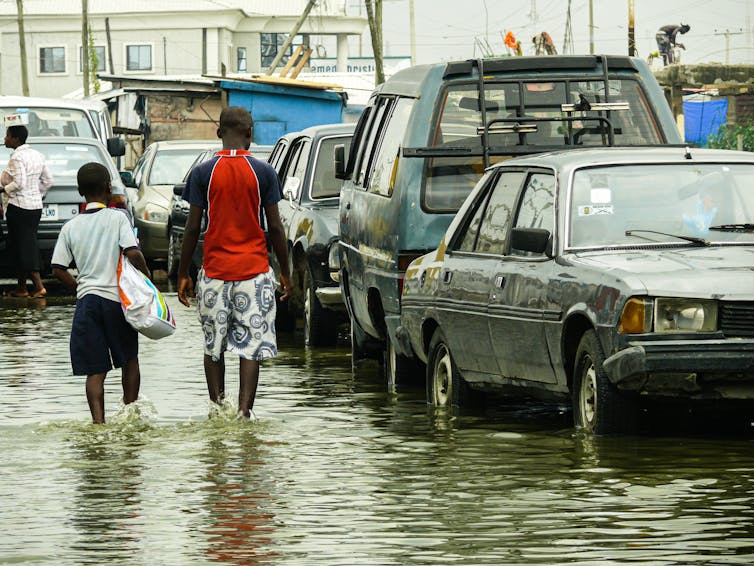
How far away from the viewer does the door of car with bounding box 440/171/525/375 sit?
10930 mm

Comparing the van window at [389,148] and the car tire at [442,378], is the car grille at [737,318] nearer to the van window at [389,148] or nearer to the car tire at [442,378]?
the car tire at [442,378]

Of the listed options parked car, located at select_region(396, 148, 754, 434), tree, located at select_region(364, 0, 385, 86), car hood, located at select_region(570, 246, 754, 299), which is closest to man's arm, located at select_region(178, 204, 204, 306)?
parked car, located at select_region(396, 148, 754, 434)

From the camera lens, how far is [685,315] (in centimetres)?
937

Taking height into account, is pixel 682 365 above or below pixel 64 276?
below

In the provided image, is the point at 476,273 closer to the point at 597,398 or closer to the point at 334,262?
the point at 597,398

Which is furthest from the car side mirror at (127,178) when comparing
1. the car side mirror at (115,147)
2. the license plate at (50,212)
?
the license plate at (50,212)

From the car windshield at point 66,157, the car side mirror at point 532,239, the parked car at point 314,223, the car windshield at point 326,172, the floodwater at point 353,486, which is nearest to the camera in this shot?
the floodwater at point 353,486

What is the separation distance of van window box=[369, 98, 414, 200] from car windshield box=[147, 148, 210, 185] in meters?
15.0

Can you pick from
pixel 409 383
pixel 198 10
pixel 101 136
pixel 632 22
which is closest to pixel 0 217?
pixel 101 136

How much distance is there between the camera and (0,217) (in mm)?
22578

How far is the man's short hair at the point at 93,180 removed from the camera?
35.9ft

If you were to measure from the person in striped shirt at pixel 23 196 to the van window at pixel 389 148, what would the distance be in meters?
9.75

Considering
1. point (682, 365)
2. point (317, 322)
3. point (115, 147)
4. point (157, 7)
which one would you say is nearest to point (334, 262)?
point (317, 322)

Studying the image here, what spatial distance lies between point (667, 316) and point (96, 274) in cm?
334
